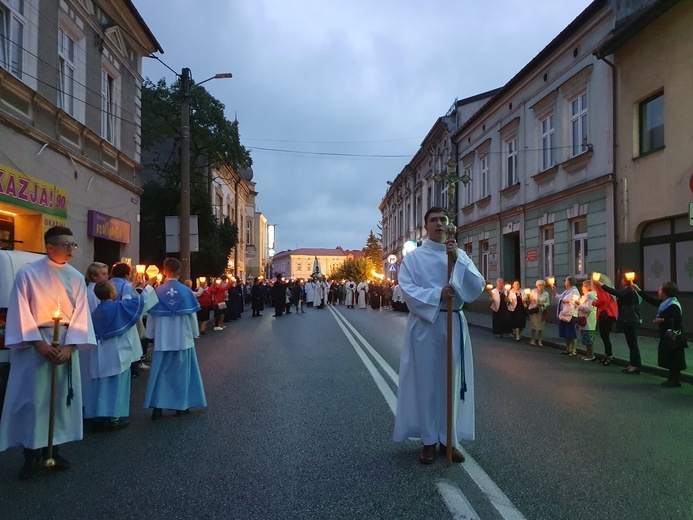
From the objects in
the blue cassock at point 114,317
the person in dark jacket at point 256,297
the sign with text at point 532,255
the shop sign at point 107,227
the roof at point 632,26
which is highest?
the roof at point 632,26

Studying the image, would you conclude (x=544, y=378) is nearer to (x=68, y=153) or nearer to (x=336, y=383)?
(x=336, y=383)

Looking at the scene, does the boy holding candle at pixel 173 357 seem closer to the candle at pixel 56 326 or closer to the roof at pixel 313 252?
the candle at pixel 56 326

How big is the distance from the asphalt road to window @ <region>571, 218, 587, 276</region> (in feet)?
34.5

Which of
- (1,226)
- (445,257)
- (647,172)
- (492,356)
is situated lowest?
(492,356)

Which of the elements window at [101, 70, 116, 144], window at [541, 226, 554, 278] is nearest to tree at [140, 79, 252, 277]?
window at [101, 70, 116, 144]

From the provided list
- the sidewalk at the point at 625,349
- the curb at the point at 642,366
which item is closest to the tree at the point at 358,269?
the sidewalk at the point at 625,349

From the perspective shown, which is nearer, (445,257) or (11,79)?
(445,257)

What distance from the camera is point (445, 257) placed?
16.2ft

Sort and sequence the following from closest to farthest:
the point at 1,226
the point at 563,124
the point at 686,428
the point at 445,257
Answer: the point at 445,257, the point at 686,428, the point at 1,226, the point at 563,124

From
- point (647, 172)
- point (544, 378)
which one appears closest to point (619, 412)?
point (544, 378)

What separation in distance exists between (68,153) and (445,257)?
1239 cm

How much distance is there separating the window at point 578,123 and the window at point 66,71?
14544 millimetres

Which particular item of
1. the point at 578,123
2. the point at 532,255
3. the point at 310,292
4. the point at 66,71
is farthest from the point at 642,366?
the point at 310,292

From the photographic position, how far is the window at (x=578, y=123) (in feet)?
60.5
